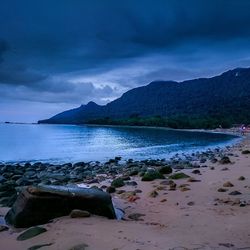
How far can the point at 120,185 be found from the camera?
1698cm

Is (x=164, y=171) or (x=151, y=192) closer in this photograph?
(x=151, y=192)

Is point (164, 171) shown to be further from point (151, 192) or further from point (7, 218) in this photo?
point (7, 218)

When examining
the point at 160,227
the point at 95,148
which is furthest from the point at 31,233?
the point at 95,148

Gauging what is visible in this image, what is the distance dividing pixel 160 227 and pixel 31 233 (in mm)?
3041

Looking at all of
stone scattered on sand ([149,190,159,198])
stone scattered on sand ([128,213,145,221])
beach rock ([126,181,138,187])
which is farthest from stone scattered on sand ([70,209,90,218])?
beach rock ([126,181,138,187])

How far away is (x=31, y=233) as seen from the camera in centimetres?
899

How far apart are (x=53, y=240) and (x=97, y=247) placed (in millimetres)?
1179

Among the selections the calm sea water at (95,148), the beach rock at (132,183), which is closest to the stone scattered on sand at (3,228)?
the beach rock at (132,183)

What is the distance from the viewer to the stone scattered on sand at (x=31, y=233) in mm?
8862

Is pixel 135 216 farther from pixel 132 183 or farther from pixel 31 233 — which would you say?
pixel 132 183

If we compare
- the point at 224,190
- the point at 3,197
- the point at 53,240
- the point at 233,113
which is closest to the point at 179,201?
the point at 224,190

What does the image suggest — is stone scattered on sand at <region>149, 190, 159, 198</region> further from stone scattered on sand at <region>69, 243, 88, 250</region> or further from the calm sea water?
the calm sea water

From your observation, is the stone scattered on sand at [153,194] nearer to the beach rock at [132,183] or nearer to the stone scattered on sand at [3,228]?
the beach rock at [132,183]

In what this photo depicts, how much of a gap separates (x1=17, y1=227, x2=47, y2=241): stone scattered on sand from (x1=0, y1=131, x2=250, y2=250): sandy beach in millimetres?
150
